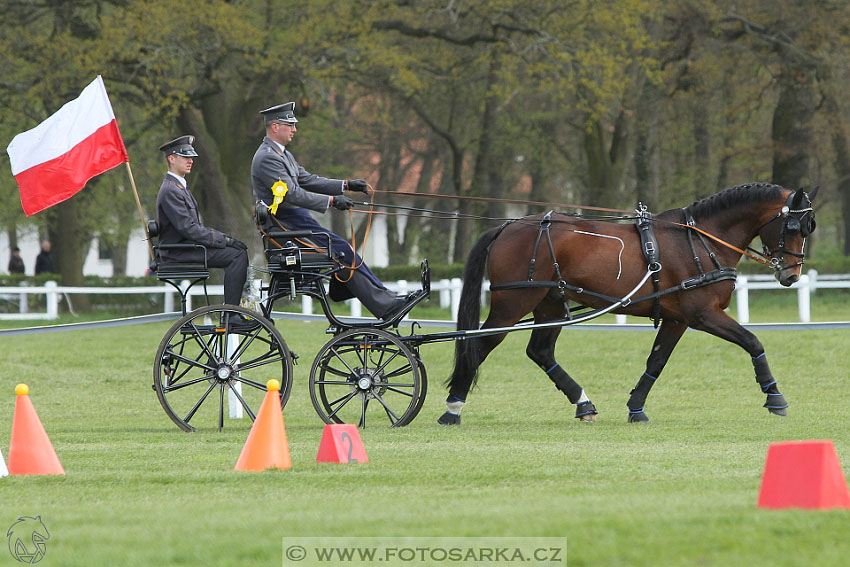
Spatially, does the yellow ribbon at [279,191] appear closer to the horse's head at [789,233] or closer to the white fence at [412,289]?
the horse's head at [789,233]

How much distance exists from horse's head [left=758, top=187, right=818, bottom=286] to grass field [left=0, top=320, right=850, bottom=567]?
4.09 ft

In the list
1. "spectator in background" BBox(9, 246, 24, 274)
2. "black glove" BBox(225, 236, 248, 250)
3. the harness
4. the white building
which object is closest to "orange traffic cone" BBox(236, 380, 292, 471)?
"black glove" BBox(225, 236, 248, 250)

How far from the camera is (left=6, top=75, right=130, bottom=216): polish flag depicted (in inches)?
367

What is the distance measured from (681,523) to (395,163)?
34135 mm

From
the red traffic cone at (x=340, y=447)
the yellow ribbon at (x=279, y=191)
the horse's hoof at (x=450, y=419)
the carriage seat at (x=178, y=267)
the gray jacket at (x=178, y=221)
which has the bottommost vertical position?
the horse's hoof at (x=450, y=419)

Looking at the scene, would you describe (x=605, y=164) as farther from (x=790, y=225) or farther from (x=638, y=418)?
(x=638, y=418)

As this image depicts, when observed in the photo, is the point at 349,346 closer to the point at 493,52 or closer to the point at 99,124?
the point at 99,124

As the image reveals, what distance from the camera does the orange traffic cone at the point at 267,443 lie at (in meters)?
6.58

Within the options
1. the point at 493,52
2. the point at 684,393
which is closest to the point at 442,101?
the point at 493,52

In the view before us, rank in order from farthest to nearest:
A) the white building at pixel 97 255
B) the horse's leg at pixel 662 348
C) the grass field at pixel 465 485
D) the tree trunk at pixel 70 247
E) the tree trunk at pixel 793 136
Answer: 1. the white building at pixel 97 255
2. the tree trunk at pixel 70 247
3. the tree trunk at pixel 793 136
4. the horse's leg at pixel 662 348
5. the grass field at pixel 465 485

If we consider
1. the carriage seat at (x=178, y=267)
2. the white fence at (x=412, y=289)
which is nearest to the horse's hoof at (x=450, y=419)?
the carriage seat at (x=178, y=267)

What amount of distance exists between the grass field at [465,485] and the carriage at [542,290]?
1.29 feet

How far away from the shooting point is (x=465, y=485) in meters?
6.07

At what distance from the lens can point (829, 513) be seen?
186 inches
